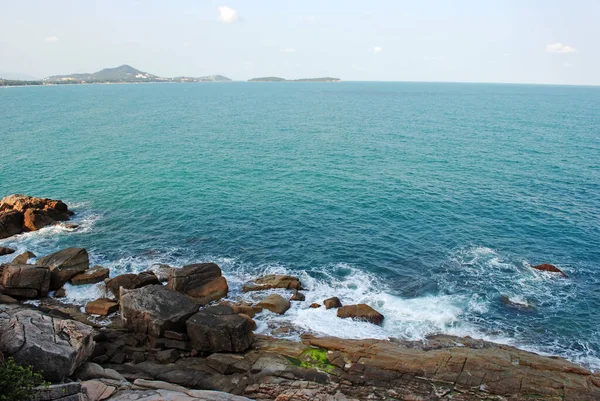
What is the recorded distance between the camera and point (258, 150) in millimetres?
99438

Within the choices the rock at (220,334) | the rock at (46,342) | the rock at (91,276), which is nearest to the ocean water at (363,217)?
the rock at (91,276)

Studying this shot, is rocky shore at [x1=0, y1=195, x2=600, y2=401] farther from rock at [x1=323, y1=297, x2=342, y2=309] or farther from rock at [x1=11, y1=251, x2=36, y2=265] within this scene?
rock at [x1=11, y1=251, x2=36, y2=265]

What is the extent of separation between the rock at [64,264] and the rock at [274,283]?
18.5 m

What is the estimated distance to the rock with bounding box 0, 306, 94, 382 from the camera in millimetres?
26375

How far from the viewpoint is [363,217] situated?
59969 mm

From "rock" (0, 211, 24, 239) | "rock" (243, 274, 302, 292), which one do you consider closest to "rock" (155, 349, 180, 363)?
"rock" (243, 274, 302, 292)

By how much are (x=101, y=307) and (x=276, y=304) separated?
1643cm

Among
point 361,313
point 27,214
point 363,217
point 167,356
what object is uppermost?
point 27,214

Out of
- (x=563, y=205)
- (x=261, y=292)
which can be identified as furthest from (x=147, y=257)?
(x=563, y=205)

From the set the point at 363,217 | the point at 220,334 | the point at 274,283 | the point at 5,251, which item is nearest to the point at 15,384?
the point at 220,334

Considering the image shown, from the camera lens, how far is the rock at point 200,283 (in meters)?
41.0

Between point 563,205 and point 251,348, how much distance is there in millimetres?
53892

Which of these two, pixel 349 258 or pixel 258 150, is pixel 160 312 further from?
pixel 258 150

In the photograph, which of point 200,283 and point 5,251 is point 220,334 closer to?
point 200,283
